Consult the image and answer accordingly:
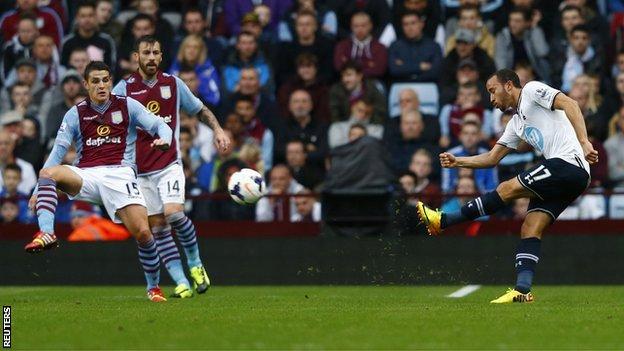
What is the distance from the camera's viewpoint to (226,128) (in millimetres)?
19094

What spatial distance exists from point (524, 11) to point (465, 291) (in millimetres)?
5834

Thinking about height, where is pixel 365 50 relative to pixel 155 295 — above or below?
above

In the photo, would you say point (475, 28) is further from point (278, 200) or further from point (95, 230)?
point (95, 230)

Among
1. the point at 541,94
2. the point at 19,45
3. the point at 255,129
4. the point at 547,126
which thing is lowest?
the point at 255,129

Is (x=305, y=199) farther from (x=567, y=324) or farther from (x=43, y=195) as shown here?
(x=567, y=324)

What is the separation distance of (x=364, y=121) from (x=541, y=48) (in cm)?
284

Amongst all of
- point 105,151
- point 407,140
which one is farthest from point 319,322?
point 407,140

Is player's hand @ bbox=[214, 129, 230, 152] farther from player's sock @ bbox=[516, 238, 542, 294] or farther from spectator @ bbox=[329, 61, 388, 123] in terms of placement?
spectator @ bbox=[329, 61, 388, 123]

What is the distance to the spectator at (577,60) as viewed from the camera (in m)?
19.1

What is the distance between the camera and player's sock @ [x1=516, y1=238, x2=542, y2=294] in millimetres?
12266

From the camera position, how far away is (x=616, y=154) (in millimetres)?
18000

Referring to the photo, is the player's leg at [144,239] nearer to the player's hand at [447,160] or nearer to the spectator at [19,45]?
the player's hand at [447,160]

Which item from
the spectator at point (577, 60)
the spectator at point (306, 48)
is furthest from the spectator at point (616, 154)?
the spectator at point (306, 48)

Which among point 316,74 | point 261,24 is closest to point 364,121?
point 316,74
